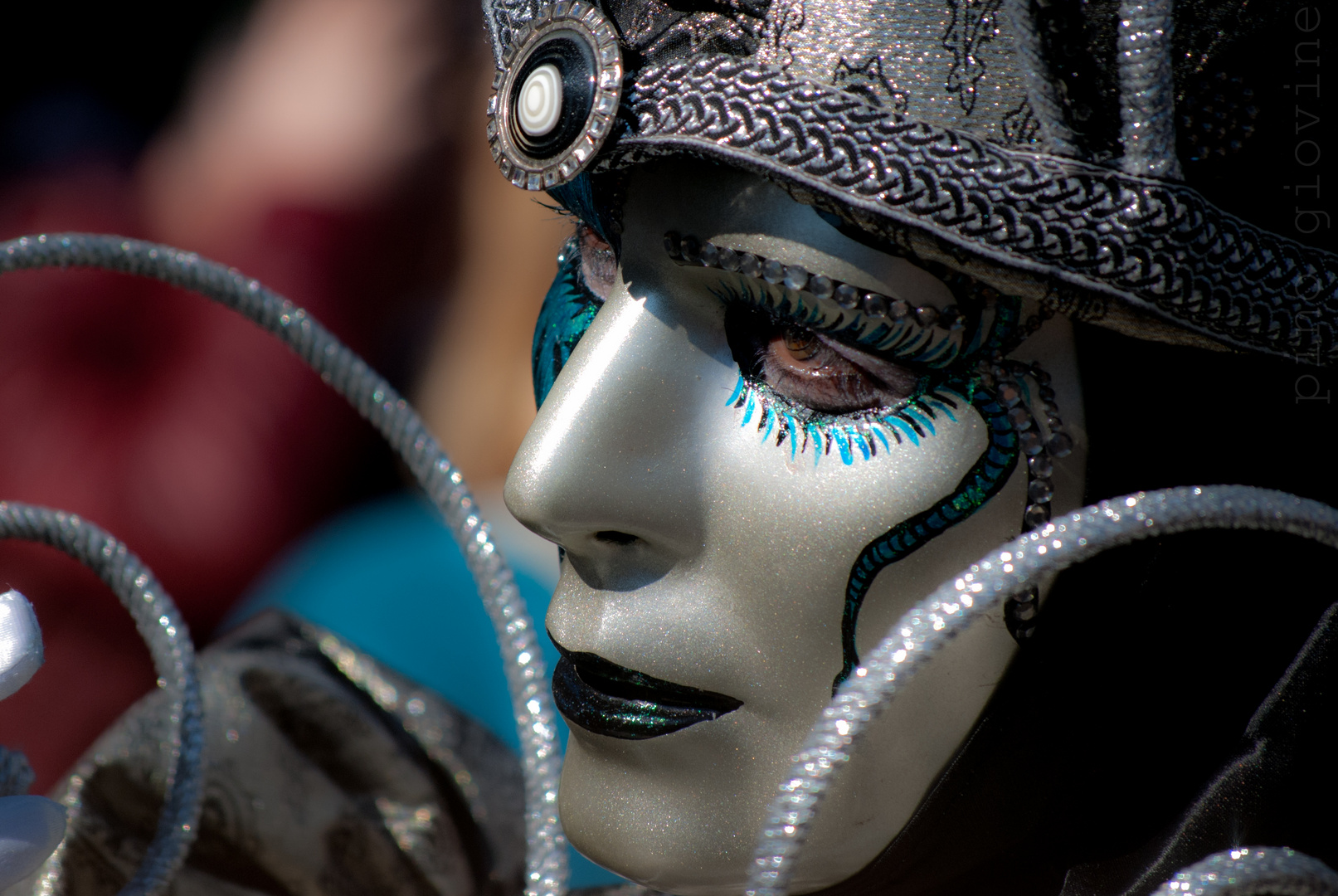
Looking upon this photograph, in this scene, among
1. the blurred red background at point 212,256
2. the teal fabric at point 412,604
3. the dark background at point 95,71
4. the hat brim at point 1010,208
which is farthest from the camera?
the dark background at point 95,71

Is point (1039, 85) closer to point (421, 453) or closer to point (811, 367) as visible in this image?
point (811, 367)

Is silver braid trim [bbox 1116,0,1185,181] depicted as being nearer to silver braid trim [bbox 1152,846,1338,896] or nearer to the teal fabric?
silver braid trim [bbox 1152,846,1338,896]

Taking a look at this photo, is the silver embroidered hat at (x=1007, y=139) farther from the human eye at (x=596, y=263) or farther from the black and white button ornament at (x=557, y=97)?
the human eye at (x=596, y=263)

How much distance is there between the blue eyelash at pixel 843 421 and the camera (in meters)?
0.87

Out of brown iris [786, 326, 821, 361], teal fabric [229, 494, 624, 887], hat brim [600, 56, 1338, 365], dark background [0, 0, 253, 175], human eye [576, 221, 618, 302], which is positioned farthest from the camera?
dark background [0, 0, 253, 175]

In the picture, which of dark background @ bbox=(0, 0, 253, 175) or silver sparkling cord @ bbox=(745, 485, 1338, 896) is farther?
dark background @ bbox=(0, 0, 253, 175)

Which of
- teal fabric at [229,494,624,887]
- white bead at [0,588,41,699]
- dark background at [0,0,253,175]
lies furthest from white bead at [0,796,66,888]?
dark background at [0,0,253,175]

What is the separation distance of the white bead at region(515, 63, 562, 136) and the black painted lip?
40 cm

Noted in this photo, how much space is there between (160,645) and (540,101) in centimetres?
65

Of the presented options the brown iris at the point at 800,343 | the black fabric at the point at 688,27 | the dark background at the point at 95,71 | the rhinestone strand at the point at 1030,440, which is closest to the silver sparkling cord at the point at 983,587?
the rhinestone strand at the point at 1030,440

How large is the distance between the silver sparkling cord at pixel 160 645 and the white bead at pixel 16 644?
30cm

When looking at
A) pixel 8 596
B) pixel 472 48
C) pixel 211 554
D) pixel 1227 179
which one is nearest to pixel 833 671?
pixel 1227 179

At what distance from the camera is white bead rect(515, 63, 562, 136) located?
883 mm

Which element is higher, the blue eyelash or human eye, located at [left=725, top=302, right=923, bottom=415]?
Answer: human eye, located at [left=725, top=302, right=923, bottom=415]
